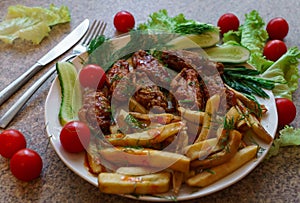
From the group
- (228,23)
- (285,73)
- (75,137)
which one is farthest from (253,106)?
(228,23)

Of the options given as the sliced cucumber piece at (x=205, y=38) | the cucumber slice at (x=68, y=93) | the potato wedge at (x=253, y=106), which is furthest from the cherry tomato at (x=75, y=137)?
the sliced cucumber piece at (x=205, y=38)

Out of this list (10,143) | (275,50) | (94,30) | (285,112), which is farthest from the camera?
(94,30)

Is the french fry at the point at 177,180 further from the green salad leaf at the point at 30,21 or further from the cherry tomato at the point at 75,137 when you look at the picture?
the green salad leaf at the point at 30,21

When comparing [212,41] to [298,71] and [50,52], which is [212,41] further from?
[50,52]

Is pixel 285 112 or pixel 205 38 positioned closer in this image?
pixel 285 112

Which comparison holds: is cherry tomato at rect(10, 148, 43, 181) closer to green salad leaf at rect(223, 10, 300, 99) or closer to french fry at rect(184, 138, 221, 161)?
french fry at rect(184, 138, 221, 161)

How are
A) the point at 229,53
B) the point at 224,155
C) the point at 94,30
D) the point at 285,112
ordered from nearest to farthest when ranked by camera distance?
the point at 224,155 < the point at 285,112 < the point at 229,53 < the point at 94,30

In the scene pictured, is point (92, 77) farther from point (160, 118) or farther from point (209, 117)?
point (209, 117)
